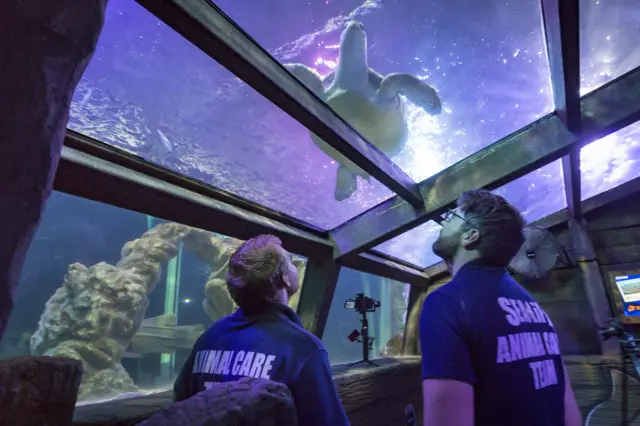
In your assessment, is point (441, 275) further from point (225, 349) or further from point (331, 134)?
point (225, 349)

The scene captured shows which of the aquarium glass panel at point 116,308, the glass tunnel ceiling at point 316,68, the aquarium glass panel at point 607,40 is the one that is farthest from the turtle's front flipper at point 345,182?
the aquarium glass panel at point 116,308

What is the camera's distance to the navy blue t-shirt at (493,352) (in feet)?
4.18

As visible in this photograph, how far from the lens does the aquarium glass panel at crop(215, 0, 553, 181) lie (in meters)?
2.62

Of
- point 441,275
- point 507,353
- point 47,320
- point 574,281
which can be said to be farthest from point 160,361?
point 507,353

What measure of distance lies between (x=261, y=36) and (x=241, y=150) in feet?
3.77

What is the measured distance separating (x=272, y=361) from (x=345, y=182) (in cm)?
251

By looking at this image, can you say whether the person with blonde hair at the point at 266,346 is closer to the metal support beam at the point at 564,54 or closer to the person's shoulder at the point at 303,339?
the person's shoulder at the point at 303,339

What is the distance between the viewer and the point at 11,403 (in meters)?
0.45

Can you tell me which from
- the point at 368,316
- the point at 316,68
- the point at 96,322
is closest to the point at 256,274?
the point at 316,68

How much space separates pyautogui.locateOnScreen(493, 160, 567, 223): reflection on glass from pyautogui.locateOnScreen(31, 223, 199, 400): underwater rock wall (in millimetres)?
12204

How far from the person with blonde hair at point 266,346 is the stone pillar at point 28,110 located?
98 cm

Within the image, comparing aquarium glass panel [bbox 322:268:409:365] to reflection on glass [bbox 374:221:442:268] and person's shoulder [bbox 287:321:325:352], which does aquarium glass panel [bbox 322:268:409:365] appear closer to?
reflection on glass [bbox 374:221:442:268]

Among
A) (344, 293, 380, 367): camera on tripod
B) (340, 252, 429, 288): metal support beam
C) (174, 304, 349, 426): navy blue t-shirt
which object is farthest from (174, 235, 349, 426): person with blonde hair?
(340, 252, 429, 288): metal support beam

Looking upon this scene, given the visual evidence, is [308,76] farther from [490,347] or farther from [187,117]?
[490,347]
